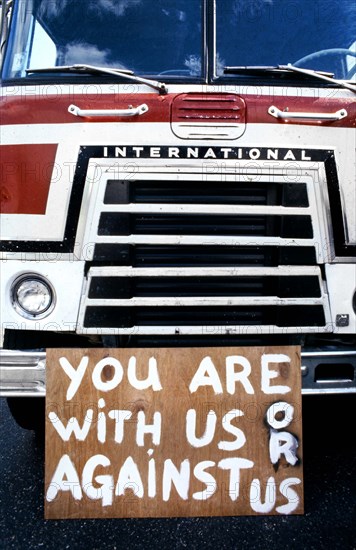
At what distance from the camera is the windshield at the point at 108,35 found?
9.29 feet

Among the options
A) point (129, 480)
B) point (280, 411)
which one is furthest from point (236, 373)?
point (129, 480)

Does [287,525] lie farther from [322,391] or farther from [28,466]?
[28,466]

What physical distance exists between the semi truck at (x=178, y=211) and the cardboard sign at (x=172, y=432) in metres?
0.19

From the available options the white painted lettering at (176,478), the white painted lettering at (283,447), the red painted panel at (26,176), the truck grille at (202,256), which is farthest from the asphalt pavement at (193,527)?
the red painted panel at (26,176)

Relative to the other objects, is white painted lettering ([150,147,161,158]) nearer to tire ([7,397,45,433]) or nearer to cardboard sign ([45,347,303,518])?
cardboard sign ([45,347,303,518])

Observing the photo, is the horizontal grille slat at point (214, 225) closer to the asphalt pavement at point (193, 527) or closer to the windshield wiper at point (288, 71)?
the windshield wiper at point (288, 71)

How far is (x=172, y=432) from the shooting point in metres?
2.43

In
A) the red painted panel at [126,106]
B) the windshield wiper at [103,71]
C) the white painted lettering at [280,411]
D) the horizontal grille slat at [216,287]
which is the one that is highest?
the windshield wiper at [103,71]

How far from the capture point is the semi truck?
257cm

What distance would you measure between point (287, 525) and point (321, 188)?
154 cm

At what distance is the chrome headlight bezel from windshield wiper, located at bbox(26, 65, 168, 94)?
3.29 feet

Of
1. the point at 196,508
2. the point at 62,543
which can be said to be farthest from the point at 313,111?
the point at 62,543

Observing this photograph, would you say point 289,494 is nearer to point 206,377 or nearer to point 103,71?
point 206,377

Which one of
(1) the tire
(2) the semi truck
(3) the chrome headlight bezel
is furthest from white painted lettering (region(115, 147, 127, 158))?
(1) the tire
